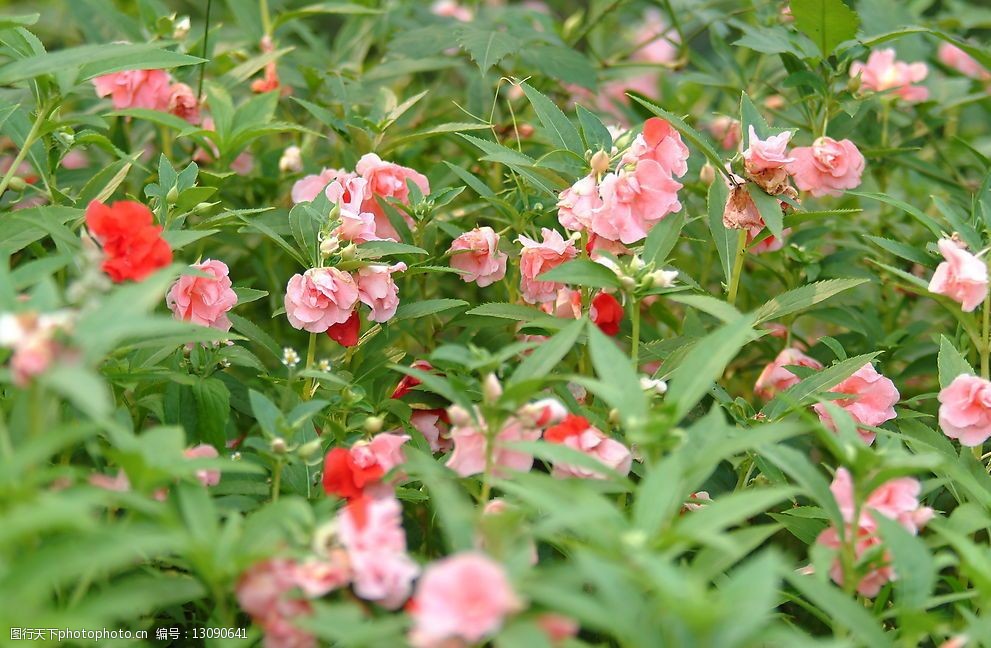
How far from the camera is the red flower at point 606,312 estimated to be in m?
1.80

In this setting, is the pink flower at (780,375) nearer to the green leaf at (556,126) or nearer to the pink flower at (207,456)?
the green leaf at (556,126)

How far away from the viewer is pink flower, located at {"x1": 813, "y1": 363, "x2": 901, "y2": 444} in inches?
67.1

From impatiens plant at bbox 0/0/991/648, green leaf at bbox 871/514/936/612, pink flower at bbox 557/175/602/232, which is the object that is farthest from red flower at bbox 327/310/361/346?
green leaf at bbox 871/514/936/612

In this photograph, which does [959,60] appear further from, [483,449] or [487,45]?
[483,449]

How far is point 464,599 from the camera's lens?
104 cm

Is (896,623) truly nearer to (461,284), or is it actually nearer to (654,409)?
(654,409)

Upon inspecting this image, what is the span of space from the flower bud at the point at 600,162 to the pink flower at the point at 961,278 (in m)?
0.53

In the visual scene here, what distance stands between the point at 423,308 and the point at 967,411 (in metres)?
0.83

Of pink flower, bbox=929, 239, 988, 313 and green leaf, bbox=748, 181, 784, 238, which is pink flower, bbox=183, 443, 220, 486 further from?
pink flower, bbox=929, 239, 988, 313

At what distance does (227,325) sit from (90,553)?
2.18ft

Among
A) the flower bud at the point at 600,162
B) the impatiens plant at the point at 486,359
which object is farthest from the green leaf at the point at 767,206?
the flower bud at the point at 600,162

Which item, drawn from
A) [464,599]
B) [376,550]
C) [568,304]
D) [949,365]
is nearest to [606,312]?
[568,304]

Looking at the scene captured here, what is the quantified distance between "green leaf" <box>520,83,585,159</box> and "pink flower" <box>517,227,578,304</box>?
0.52 feet

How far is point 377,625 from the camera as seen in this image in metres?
1.11
